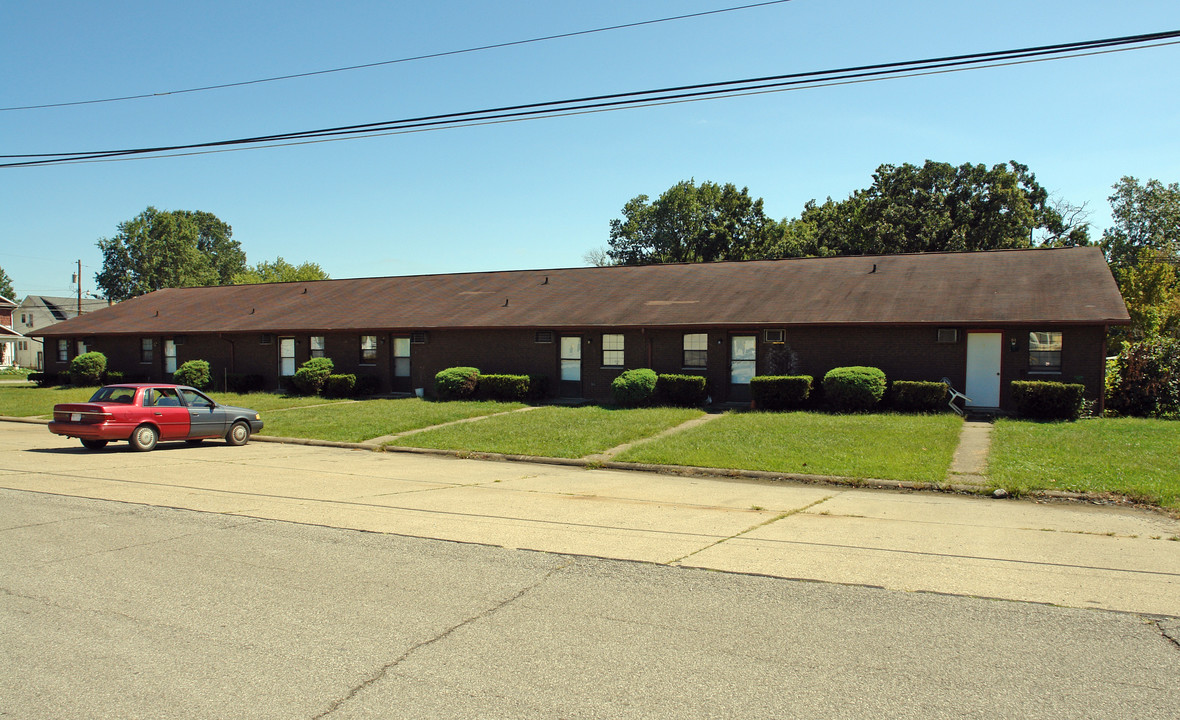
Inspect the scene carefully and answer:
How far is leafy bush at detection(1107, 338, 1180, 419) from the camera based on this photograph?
21750 millimetres

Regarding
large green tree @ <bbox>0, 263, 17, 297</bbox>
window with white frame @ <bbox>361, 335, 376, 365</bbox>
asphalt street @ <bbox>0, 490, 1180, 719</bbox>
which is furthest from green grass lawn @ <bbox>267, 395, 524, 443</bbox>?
large green tree @ <bbox>0, 263, 17, 297</bbox>

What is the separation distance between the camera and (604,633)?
559 centimetres

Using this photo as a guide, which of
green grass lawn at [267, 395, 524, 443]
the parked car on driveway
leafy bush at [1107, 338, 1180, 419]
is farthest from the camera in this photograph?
leafy bush at [1107, 338, 1180, 419]

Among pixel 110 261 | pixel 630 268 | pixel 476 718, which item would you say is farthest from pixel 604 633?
pixel 110 261

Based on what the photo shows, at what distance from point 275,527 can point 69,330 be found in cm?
3814

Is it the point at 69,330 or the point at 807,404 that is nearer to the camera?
the point at 807,404

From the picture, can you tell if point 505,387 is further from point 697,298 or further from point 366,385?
point 697,298

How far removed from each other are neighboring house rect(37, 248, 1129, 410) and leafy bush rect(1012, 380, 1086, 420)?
167 cm

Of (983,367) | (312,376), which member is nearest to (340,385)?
(312,376)

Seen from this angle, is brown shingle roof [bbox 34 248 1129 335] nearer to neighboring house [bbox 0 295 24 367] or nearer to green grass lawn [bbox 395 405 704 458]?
green grass lawn [bbox 395 405 704 458]

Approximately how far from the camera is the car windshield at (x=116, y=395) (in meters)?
17.5

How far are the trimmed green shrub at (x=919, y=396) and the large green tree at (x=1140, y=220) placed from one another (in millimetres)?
52523

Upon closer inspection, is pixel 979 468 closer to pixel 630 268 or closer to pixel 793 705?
pixel 793 705

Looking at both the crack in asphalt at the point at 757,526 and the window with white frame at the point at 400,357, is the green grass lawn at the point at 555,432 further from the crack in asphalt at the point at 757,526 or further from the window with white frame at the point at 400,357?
the window with white frame at the point at 400,357
